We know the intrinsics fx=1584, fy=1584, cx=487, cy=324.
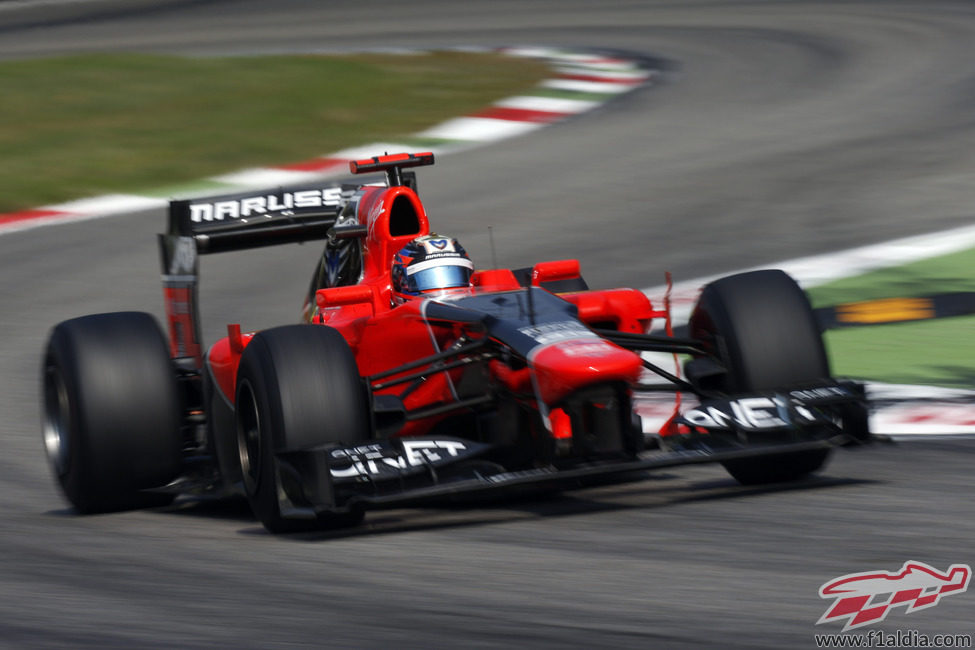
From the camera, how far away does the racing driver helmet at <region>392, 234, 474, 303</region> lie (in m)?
7.12

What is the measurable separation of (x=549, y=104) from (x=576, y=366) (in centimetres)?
1411

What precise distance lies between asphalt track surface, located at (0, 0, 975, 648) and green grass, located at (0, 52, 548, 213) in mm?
1874

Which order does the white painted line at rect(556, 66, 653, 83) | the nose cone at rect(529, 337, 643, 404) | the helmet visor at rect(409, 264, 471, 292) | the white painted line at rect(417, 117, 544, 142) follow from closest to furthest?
the nose cone at rect(529, 337, 643, 404), the helmet visor at rect(409, 264, 471, 292), the white painted line at rect(417, 117, 544, 142), the white painted line at rect(556, 66, 653, 83)

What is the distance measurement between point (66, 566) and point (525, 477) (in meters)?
1.75

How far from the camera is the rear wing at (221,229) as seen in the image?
8500 mm

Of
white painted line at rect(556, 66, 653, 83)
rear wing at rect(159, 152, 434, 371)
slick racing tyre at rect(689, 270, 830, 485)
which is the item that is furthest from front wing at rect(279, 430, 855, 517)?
white painted line at rect(556, 66, 653, 83)

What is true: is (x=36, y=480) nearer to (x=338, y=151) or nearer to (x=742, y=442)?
(x=742, y=442)

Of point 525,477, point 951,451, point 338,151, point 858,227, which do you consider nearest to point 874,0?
point 338,151

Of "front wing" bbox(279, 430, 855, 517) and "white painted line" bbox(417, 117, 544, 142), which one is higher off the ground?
"white painted line" bbox(417, 117, 544, 142)

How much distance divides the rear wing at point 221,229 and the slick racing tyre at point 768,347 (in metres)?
2.65

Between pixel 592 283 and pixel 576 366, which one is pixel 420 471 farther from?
pixel 592 283

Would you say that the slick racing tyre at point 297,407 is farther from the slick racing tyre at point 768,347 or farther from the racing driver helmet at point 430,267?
the slick racing tyre at point 768,347

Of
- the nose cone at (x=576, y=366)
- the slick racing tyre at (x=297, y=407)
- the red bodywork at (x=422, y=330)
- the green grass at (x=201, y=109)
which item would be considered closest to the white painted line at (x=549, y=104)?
the green grass at (x=201, y=109)

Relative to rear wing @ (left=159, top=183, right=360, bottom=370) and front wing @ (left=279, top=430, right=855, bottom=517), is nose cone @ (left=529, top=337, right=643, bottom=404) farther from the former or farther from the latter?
rear wing @ (left=159, top=183, right=360, bottom=370)
